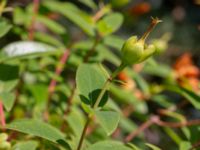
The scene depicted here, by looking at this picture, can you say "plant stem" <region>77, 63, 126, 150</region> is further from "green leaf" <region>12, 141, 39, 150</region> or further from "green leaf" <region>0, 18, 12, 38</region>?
"green leaf" <region>0, 18, 12, 38</region>

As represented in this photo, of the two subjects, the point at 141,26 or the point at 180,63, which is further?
the point at 141,26

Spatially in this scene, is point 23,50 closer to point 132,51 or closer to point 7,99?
point 7,99

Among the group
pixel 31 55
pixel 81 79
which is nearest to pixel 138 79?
pixel 31 55

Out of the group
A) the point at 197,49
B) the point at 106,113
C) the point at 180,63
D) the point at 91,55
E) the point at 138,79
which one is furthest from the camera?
the point at 197,49

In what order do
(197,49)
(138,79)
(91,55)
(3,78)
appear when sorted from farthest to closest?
1. (197,49)
2. (138,79)
3. (91,55)
4. (3,78)

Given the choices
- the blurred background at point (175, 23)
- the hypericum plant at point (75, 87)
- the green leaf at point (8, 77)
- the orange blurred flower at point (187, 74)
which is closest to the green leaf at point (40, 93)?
the hypericum plant at point (75, 87)

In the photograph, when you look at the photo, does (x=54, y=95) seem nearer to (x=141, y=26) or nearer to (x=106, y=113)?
(x=106, y=113)

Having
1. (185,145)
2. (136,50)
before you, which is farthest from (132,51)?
(185,145)

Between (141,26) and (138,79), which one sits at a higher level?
Answer: (141,26)
